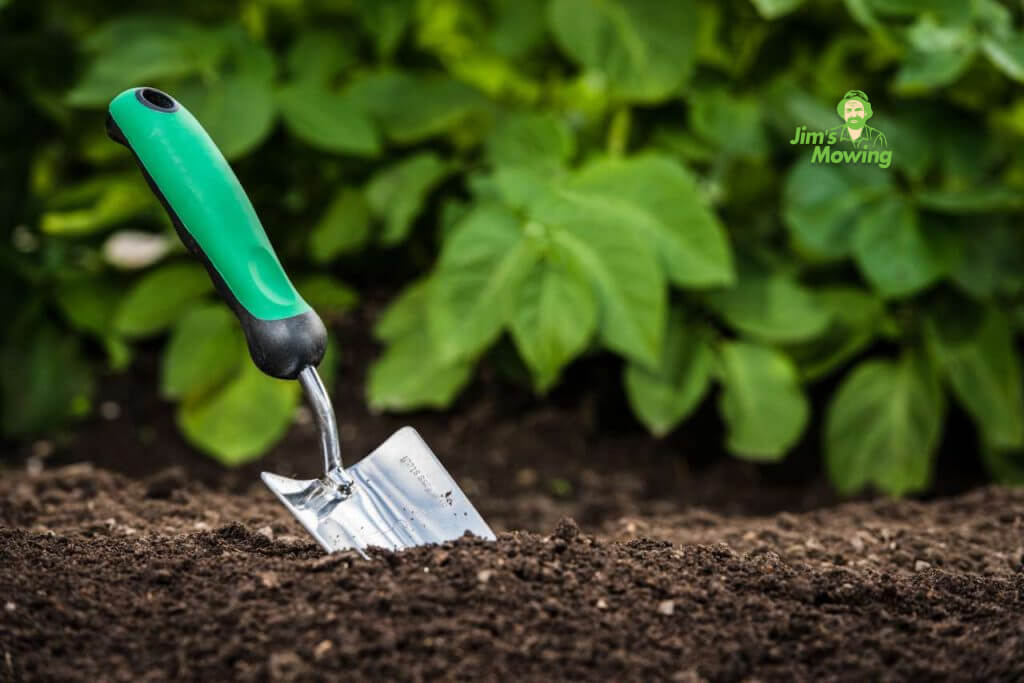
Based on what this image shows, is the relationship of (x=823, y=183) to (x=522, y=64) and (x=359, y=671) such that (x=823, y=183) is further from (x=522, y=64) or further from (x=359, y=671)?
(x=359, y=671)

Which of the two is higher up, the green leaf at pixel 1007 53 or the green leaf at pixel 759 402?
the green leaf at pixel 1007 53

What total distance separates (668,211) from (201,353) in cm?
97

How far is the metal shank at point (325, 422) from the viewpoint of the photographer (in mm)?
1203

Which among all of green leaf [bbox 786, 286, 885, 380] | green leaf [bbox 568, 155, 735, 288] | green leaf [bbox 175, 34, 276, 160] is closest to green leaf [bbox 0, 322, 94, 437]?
green leaf [bbox 175, 34, 276, 160]

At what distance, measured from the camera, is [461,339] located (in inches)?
75.5

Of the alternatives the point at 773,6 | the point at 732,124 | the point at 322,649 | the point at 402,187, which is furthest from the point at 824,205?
the point at 322,649

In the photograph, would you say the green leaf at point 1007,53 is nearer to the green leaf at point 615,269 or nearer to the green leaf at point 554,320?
the green leaf at point 615,269

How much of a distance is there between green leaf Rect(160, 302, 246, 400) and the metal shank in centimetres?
104

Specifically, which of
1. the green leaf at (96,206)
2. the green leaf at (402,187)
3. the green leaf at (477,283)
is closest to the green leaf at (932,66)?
the green leaf at (477,283)

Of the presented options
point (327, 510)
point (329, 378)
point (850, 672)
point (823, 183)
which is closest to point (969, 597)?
point (850, 672)

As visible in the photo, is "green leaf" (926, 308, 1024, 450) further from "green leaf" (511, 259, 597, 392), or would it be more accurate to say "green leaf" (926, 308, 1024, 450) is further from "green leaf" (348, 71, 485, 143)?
"green leaf" (348, 71, 485, 143)

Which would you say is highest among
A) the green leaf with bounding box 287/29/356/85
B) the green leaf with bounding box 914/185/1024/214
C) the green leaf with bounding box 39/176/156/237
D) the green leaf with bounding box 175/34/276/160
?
the green leaf with bounding box 287/29/356/85

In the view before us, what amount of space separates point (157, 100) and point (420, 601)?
0.61m

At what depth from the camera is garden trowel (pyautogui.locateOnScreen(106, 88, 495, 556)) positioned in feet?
3.83
